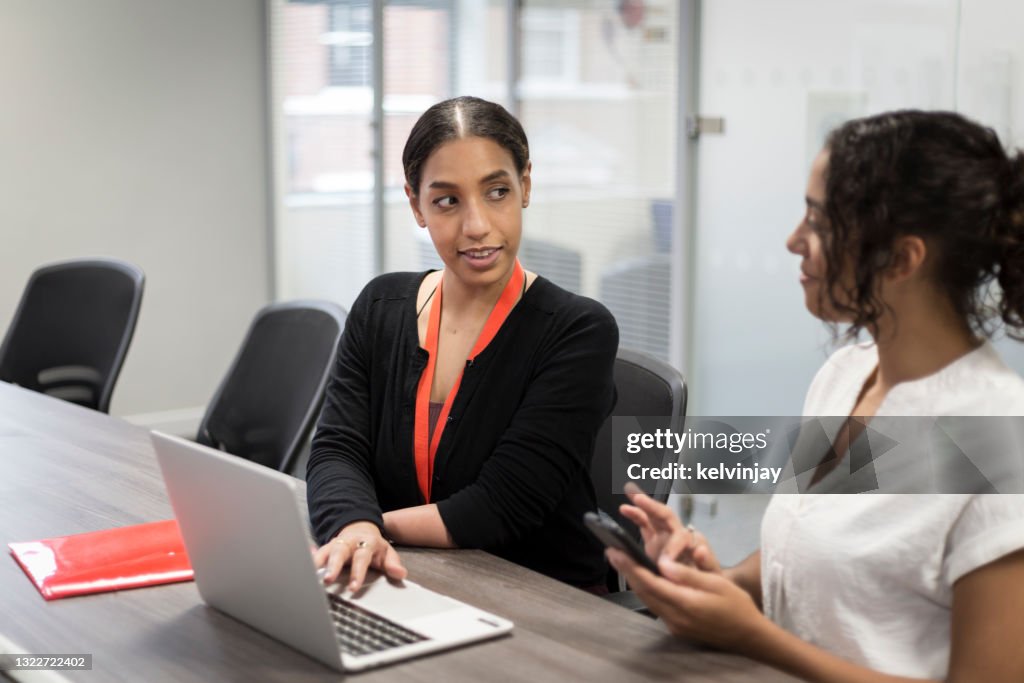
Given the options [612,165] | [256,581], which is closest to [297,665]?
[256,581]

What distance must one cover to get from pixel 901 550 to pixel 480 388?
84 centimetres

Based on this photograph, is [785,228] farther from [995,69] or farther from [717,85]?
[995,69]

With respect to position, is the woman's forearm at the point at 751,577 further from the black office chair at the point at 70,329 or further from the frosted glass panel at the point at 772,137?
the black office chair at the point at 70,329

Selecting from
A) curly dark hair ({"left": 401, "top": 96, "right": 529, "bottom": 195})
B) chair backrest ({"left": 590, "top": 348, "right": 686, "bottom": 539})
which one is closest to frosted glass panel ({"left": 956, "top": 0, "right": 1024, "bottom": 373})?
chair backrest ({"left": 590, "top": 348, "right": 686, "bottom": 539})

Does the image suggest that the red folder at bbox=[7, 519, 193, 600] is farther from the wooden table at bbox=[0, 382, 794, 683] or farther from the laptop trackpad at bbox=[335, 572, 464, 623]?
the laptop trackpad at bbox=[335, 572, 464, 623]

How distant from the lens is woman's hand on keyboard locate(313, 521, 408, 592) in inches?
64.3

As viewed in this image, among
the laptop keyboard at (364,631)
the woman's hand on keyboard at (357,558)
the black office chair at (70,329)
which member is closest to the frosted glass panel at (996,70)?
the woman's hand on keyboard at (357,558)

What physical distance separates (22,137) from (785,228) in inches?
131

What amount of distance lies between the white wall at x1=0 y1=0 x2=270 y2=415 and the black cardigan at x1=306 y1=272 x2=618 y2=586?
3.63 m

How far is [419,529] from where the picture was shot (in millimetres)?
1840

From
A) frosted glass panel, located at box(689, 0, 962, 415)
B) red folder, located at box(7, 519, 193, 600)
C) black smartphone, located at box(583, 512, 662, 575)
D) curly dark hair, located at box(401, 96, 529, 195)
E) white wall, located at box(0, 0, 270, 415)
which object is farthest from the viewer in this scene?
white wall, located at box(0, 0, 270, 415)

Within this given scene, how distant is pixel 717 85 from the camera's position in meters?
3.78

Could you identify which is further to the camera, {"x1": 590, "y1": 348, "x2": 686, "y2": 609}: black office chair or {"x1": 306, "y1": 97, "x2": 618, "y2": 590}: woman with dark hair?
{"x1": 590, "y1": 348, "x2": 686, "y2": 609}: black office chair

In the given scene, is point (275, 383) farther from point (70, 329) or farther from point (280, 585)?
point (280, 585)
